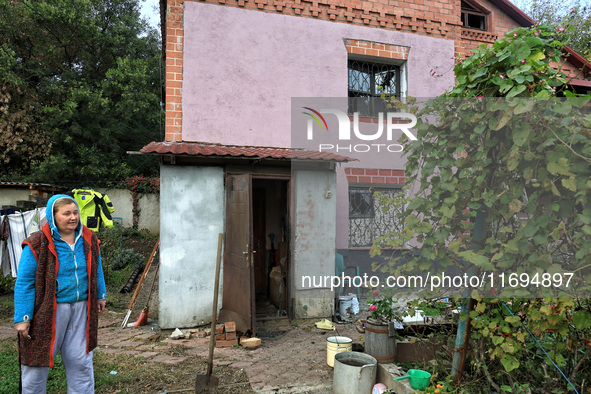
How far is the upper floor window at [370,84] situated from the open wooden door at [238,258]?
11.9 feet

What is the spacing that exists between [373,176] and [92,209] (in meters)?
5.87

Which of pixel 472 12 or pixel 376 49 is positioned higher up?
pixel 472 12

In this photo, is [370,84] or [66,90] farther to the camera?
[66,90]

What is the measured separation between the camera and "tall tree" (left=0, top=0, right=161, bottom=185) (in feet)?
46.1

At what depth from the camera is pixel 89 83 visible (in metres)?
16.0

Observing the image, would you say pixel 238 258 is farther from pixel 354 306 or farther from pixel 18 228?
pixel 18 228

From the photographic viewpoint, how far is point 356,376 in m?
3.65

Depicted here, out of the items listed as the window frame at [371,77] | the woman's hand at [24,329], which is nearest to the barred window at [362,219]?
the window frame at [371,77]

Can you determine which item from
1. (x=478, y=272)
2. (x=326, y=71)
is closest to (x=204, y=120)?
(x=326, y=71)

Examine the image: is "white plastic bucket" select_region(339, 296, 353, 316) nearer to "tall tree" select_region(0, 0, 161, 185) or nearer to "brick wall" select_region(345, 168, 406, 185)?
"brick wall" select_region(345, 168, 406, 185)

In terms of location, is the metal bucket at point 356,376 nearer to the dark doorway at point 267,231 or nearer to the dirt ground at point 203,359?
the dirt ground at point 203,359

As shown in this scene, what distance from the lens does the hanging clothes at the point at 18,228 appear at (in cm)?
715

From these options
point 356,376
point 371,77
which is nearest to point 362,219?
point 371,77

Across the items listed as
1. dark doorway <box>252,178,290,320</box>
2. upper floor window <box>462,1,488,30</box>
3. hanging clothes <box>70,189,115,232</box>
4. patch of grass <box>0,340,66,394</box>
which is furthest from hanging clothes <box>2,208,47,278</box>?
upper floor window <box>462,1,488,30</box>
